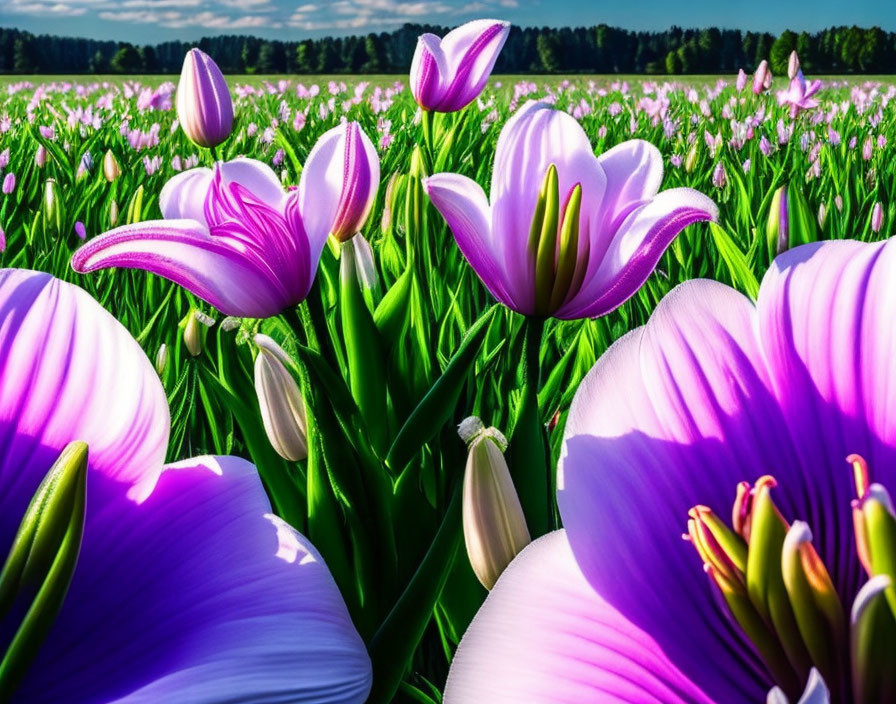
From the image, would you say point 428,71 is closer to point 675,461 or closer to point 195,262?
point 195,262

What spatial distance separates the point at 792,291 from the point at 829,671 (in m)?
0.15

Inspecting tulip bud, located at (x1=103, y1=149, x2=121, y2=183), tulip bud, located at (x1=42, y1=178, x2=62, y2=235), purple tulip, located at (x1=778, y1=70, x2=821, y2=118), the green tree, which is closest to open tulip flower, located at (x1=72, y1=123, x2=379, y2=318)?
tulip bud, located at (x1=42, y1=178, x2=62, y2=235)

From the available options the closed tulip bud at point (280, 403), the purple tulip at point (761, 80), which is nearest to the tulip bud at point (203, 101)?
the closed tulip bud at point (280, 403)

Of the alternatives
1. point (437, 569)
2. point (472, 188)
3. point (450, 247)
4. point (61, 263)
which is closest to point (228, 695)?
point (437, 569)

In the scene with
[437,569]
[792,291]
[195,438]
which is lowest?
[195,438]

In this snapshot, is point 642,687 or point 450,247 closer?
point 642,687

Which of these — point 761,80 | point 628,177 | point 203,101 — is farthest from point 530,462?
point 761,80

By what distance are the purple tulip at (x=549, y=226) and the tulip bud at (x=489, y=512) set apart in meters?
0.15

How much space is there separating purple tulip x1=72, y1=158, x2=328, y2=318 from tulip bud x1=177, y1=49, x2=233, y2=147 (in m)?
0.73

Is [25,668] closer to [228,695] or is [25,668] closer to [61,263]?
[228,695]

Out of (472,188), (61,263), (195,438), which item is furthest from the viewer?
(61,263)

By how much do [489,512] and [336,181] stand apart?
247 mm

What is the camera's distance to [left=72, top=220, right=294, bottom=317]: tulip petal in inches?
19.9

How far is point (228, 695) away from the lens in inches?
11.5
